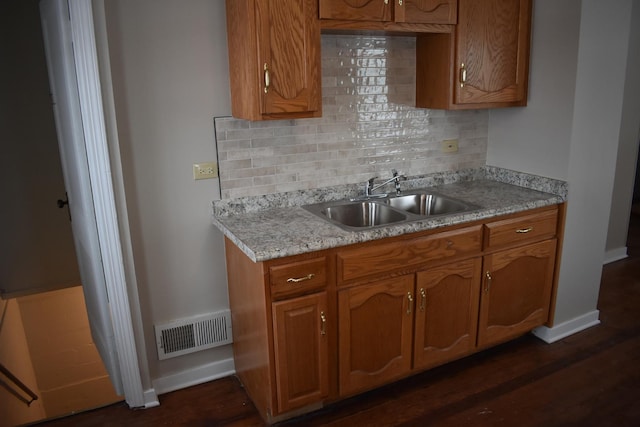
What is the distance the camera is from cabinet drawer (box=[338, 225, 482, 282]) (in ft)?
7.16

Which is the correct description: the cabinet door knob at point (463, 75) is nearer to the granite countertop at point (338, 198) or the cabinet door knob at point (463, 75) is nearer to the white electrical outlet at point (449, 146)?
the white electrical outlet at point (449, 146)

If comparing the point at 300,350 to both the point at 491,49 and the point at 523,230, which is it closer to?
the point at 523,230

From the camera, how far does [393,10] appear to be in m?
2.34

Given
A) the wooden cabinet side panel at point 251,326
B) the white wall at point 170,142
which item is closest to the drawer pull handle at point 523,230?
the wooden cabinet side panel at point 251,326

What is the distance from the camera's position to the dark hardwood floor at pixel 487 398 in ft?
7.64

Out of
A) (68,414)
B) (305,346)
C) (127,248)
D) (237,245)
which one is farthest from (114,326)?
(305,346)

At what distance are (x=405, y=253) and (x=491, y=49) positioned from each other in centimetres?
127

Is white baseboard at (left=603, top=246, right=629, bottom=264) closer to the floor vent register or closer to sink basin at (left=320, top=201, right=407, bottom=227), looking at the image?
sink basin at (left=320, top=201, right=407, bottom=227)

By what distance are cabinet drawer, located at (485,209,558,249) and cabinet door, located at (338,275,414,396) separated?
54cm

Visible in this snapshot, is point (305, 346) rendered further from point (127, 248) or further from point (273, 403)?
point (127, 248)

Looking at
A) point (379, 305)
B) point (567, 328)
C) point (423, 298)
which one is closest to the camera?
point (379, 305)

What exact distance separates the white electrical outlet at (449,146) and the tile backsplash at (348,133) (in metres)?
0.03

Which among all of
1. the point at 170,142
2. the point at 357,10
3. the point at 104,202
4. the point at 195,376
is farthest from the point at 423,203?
the point at 104,202

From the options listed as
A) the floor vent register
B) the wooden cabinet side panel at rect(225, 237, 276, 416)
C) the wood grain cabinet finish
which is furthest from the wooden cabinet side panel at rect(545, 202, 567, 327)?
the floor vent register
